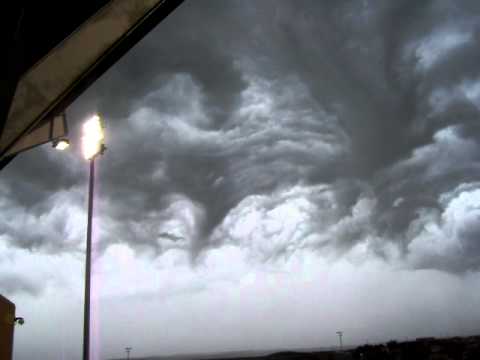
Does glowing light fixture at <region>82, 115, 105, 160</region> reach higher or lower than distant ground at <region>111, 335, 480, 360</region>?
higher

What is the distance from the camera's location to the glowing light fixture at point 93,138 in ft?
35.0

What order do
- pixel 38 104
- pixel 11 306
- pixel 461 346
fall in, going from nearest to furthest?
1. pixel 38 104
2. pixel 11 306
3. pixel 461 346

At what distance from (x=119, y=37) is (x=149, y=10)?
41.6 inches

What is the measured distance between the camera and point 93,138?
10836 millimetres

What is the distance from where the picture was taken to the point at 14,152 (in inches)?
421

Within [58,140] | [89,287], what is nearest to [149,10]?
[58,140]

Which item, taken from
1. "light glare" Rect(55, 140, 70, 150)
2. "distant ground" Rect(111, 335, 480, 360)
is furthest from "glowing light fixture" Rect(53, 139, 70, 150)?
"distant ground" Rect(111, 335, 480, 360)

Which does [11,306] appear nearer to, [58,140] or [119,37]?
[58,140]

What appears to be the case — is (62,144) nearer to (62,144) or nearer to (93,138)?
(62,144)

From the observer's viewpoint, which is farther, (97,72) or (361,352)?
(361,352)

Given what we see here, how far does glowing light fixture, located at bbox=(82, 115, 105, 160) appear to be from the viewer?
10.7 metres

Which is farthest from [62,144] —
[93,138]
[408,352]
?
[408,352]

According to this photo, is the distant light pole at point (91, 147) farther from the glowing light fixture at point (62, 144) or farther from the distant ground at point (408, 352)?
the distant ground at point (408, 352)

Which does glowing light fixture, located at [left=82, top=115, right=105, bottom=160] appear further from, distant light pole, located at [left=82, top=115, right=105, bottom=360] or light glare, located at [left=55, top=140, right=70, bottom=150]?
light glare, located at [left=55, top=140, right=70, bottom=150]
